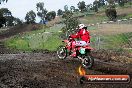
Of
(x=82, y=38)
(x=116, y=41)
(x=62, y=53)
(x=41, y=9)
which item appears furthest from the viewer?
(x=41, y=9)

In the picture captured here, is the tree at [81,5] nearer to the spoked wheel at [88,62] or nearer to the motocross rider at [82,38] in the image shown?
the motocross rider at [82,38]

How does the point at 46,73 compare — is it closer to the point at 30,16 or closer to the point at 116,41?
the point at 116,41

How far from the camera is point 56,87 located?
36.8 ft

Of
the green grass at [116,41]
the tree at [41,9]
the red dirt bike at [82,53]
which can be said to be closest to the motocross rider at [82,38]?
the red dirt bike at [82,53]

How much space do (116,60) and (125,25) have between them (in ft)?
48.0

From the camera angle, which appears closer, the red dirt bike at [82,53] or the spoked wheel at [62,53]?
the red dirt bike at [82,53]

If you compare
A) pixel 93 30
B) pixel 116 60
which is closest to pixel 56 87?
pixel 116 60

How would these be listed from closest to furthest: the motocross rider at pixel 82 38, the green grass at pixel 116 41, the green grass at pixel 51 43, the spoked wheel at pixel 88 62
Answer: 1. the spoked wheel at pixel 88 62
2. the motocross rider at pixel 82 38
3. the green grass at pixel 116 41
4. the green grass at pixel 51 43

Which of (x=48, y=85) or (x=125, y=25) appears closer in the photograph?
(x=48, y=85)

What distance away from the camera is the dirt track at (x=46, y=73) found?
1142 centimetres

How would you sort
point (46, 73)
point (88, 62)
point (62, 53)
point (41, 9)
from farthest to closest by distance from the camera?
point (41, 9), point (62, 53), point (88, 62), point (46, 73)

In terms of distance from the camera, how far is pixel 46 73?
530 inches

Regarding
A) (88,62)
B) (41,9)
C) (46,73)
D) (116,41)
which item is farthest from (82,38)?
(41,9)

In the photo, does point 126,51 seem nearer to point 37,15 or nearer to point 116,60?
point 116,60
